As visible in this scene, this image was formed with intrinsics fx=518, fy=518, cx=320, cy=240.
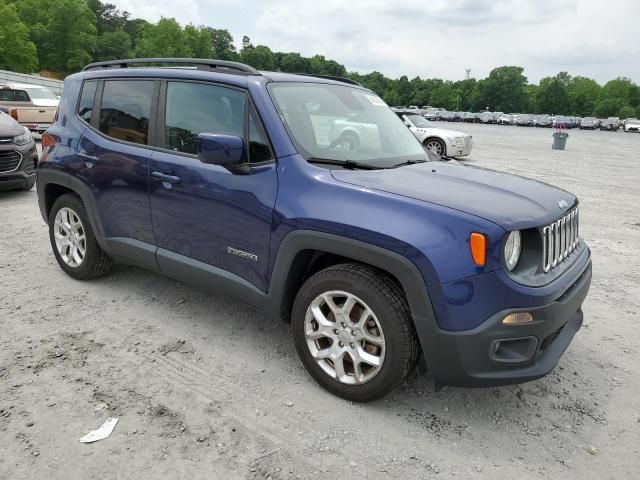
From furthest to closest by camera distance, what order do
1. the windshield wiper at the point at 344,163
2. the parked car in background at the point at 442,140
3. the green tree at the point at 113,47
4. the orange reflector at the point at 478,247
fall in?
1. the green tree at the point at 113,47
2. the parked car in background at the point at 442,140
3. the windshield wiper at the point at 344,163
4. the orange reflector at the point at 478,247

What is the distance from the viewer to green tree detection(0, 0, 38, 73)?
51.8 meters

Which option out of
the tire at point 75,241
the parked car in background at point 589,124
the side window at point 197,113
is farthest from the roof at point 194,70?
→ the parked car in background at point 589,124

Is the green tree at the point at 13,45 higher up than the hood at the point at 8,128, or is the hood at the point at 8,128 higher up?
the green tree at the point at 13,45

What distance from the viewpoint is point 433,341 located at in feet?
8.63

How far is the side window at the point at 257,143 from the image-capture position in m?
3.21

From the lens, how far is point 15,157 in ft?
25.6

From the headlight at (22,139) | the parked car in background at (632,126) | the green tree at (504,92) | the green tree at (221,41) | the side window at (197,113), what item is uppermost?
the green tree at (221,41)

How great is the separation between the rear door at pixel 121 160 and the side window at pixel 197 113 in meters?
0.20

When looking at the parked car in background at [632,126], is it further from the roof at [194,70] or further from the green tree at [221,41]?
the green tree at [221,41]

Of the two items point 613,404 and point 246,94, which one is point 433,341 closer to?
point 613,404

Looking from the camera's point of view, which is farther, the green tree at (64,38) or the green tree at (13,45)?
the green tree at (64,38)

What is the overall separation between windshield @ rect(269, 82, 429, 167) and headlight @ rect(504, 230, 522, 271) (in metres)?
1.06

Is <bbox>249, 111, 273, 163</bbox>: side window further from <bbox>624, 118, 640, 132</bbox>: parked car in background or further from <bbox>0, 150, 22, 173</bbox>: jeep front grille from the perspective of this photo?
<bbox>624, 118, 640, 132</bbox>: parked car in background

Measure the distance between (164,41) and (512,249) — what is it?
285 feet
